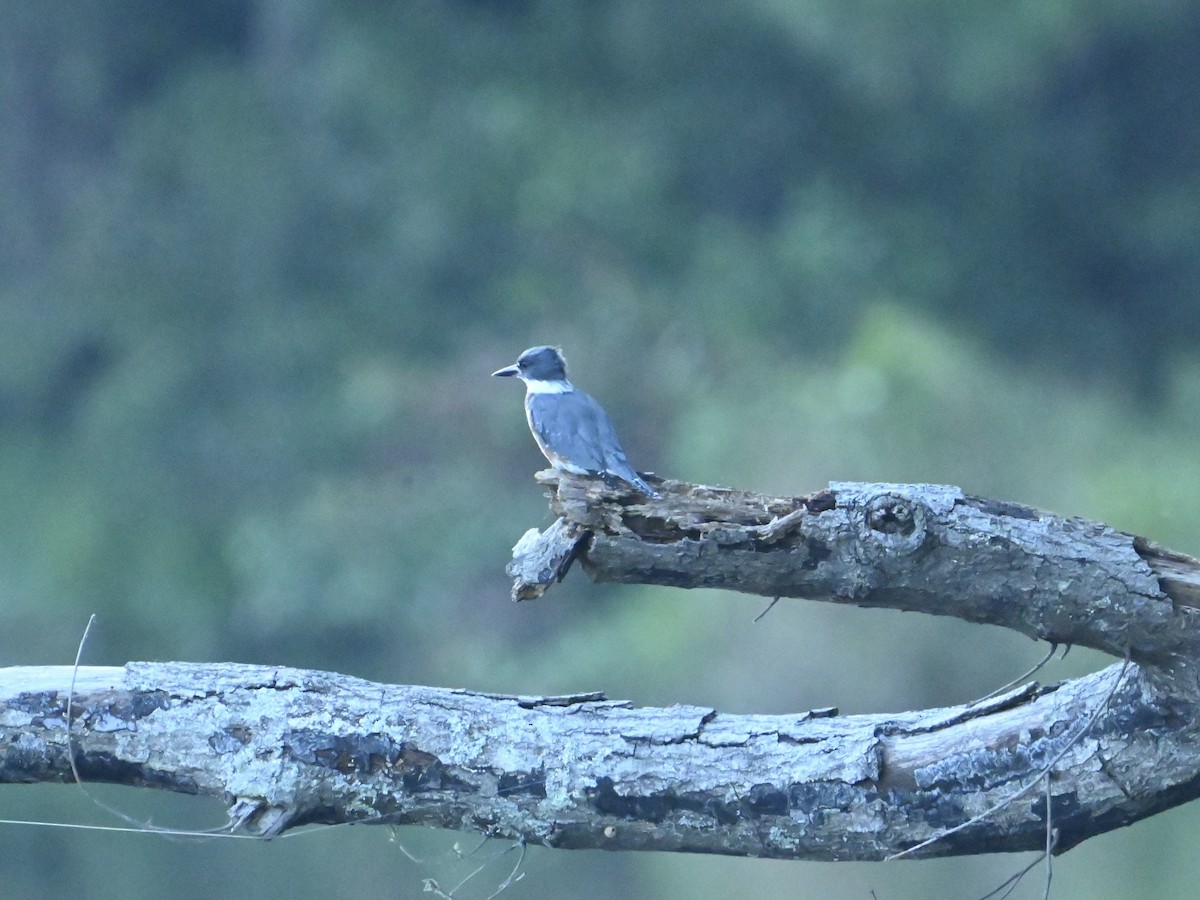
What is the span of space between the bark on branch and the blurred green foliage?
391 centimetres

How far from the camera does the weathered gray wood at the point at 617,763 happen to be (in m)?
1.69

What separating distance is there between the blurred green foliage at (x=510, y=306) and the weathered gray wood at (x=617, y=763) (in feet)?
12.8

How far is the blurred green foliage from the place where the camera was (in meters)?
6.49

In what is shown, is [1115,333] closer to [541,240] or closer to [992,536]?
[541,240]

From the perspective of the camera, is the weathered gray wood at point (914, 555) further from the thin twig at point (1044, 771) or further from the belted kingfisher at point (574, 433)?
the belted kingfisher at point (574, 433)

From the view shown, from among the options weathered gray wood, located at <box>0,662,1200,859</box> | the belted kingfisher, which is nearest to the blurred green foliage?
the belted kingfisher

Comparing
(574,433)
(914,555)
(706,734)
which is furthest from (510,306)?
(914,555)

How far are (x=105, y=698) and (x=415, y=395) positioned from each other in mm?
6221

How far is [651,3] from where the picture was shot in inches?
319

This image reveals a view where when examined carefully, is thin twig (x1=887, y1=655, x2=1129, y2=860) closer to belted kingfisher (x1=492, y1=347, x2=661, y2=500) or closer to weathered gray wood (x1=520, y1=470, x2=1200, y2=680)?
weathered gray wood (x1=520, y1=470, x2=1200, y2=680)

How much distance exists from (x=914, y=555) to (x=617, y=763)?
1.25ft

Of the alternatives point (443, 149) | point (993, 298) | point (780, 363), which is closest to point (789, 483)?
point (780, 363)

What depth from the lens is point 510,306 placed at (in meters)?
7.96

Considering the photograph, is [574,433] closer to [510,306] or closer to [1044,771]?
[1044,771]
